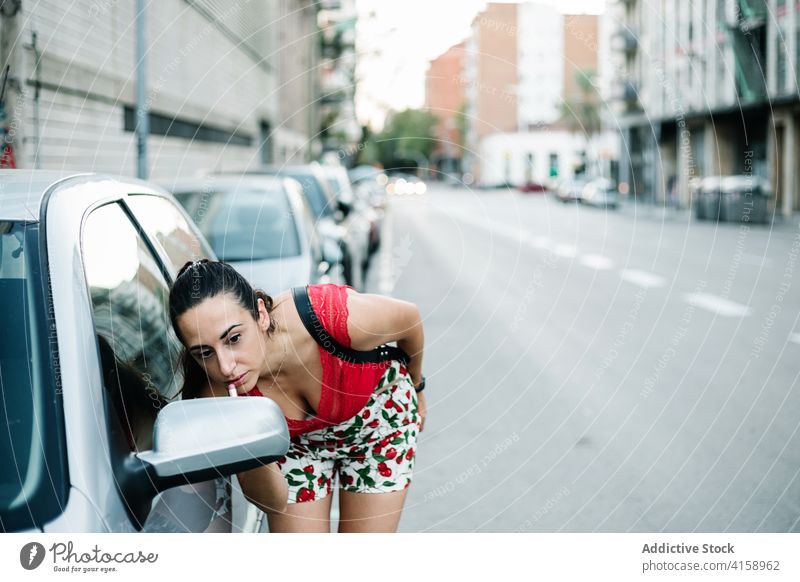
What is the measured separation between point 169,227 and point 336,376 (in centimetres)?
91

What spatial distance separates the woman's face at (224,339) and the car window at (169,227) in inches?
29.7

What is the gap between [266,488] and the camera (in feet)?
8.48

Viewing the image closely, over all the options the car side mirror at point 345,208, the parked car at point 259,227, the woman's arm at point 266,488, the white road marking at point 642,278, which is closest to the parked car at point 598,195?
the white road marking at point 642,278

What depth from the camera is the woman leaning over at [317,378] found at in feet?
7.43

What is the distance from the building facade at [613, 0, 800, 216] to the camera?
3462 centimetres

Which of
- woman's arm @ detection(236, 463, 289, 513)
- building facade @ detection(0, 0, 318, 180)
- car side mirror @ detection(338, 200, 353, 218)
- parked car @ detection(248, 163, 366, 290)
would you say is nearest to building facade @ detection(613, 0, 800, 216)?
building facade @ detection(0, 0, 318, 180)

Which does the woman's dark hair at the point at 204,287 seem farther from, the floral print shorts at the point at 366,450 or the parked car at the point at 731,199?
the parked car at the point at 731,199

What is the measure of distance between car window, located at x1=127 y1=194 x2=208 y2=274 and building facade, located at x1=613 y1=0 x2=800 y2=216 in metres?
23.9

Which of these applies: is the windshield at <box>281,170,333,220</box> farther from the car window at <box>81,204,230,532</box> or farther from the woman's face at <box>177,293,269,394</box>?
the woman's face at <box>177,293,269,394</box>

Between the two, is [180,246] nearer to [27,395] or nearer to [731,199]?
[27,395]

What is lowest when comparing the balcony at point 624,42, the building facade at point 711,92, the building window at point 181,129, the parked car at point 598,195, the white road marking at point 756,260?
the white road marking at point 756,260

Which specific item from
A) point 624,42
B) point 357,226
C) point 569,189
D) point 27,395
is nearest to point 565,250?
point 357,226

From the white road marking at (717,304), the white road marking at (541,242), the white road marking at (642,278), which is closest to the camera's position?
the white road marking at (717,304)
